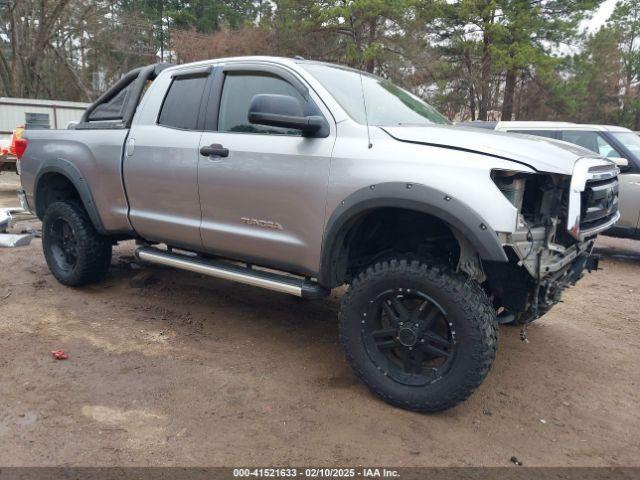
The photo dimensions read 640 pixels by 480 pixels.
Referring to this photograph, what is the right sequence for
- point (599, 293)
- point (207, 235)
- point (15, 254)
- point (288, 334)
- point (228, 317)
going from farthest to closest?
point (15, 254)
point (599, 293)
point (228, 317)
point (288, 334)
point (207, 235)

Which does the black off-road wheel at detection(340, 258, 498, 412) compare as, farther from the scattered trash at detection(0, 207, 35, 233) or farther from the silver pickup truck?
the scattered trash at detection(0, 207, 35, 233)

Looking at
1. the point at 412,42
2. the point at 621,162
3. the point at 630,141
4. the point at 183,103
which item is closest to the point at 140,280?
the point at 183,103

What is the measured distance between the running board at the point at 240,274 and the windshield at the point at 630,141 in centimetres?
606

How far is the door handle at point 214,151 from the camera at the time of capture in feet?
12.7

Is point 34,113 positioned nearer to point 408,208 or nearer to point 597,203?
point 408,208

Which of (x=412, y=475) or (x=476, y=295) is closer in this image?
(x=412, y=475)

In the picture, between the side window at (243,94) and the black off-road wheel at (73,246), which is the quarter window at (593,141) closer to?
the side window at (243,94)

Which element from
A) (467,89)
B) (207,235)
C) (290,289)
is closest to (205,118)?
(207,235)

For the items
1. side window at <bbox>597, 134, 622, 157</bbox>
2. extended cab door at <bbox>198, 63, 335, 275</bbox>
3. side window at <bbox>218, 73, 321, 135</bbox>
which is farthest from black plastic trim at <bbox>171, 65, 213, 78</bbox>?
side window at <bbox>597, 134, 622, 157</bbox>

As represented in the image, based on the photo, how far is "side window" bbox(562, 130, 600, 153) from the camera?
774cm

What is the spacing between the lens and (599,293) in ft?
19.7

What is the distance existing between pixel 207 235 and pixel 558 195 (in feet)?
7.89

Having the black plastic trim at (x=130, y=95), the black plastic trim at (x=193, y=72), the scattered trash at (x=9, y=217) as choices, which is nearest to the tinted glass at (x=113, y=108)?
the black plastic trim at (x=130, y=95)

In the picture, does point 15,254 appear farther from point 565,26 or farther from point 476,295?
point 565,26
